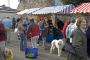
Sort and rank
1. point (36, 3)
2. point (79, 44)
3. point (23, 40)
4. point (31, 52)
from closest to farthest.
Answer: point (79, 44) < point (31, 52) < point (23, 40) < point (36, 3)

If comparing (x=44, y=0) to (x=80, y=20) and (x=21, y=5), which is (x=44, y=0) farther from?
(x=80, y=20)

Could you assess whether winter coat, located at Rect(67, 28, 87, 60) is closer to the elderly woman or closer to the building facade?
the elderly woman

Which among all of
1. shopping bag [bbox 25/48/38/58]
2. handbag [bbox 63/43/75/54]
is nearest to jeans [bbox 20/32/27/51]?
shopping bag [bbox 25/48/38/58]

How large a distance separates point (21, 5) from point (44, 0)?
25.0 feet

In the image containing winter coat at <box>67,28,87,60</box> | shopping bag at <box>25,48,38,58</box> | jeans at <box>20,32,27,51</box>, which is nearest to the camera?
winter coat at <box>67,28,87,60</box>

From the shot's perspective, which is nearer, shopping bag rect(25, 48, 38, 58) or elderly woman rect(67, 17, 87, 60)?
elderly woman rect(67, 17, 87, 60)

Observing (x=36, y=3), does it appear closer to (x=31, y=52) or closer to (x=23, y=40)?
(x=23, y=40)

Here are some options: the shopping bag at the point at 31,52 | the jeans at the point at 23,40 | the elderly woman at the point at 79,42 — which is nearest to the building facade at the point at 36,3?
the jeans at the point at 23,40

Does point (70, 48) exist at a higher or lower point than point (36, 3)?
lower

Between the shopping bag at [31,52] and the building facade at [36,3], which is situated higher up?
the building facade at [36,3]

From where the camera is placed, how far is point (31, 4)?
4516 cm

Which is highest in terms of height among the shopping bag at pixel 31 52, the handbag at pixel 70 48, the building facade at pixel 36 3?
the building facade at pixel 36 3

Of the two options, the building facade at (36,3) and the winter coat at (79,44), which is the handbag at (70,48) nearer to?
the winter coat at (79,44)

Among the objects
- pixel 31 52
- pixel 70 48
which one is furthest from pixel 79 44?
pixel 31 52
